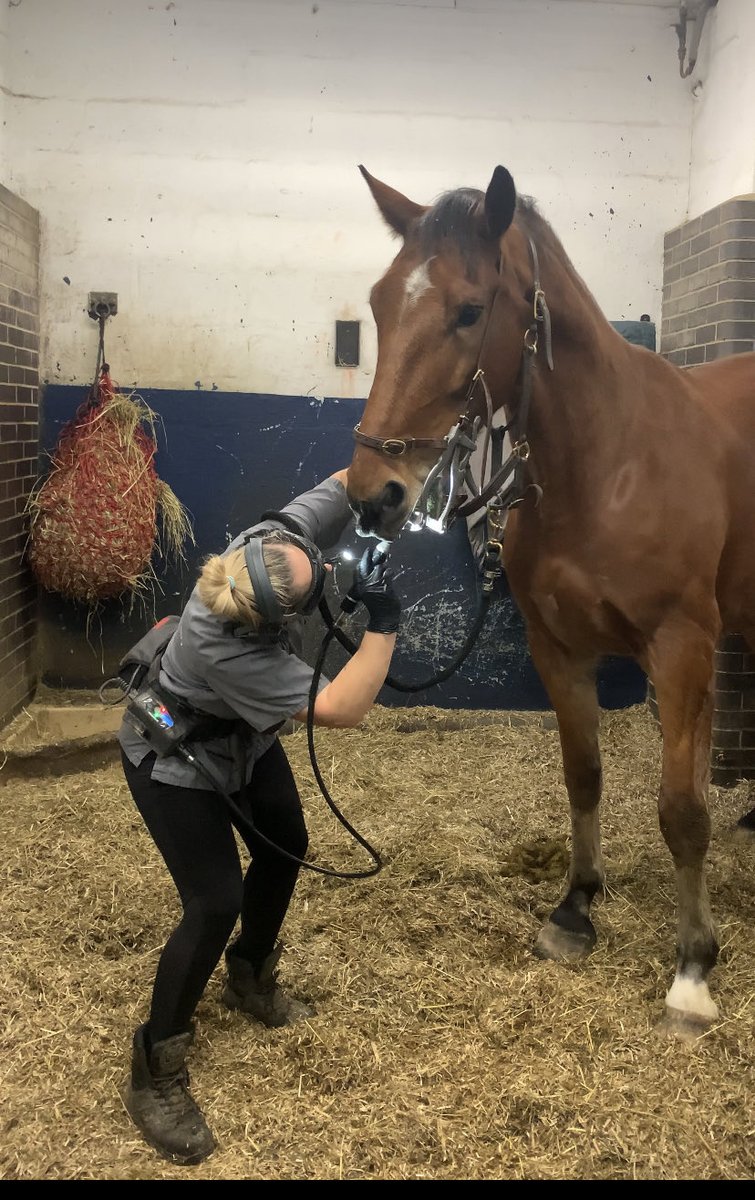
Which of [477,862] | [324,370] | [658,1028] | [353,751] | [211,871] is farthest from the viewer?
[324,370]

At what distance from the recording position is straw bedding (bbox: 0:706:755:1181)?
152cm

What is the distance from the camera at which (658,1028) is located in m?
1.86

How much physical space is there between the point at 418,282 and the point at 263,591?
66 centimetres

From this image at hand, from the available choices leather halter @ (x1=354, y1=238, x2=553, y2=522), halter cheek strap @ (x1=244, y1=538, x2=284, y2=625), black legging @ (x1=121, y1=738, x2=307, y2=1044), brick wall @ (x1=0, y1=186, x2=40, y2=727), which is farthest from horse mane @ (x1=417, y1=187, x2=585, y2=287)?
brick wall @ (x1=0, y1=186, x2=40, y2=727)

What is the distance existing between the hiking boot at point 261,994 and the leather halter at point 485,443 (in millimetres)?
1037

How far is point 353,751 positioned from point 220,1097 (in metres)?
1.92

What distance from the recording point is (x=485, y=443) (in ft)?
6.25

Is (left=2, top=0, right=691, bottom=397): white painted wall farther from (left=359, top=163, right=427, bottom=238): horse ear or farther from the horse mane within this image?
the horse mane

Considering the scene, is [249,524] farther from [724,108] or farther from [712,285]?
[724,108]

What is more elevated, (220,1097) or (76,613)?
(76,613)

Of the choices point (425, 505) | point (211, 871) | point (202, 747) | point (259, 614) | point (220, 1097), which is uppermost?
point (425, 505)
